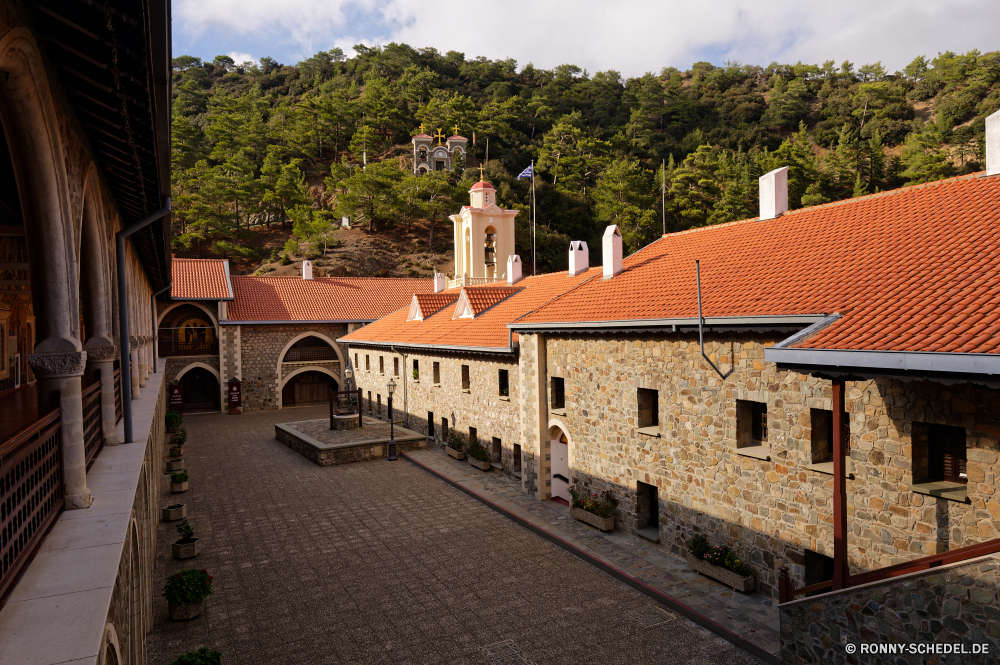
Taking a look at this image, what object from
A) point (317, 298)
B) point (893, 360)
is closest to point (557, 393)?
point (893, 360)

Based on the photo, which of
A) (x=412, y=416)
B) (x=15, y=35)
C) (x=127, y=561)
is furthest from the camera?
(x=412, y=416)

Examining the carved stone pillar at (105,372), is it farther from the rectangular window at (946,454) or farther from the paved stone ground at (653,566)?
the rectangular window at (946,454)

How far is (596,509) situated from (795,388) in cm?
551

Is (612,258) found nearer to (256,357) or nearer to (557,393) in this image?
(557,393)

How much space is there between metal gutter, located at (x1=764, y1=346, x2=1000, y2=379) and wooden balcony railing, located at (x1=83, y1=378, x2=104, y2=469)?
788cm

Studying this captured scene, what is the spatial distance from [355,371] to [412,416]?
8.72m

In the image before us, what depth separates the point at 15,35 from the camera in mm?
3434

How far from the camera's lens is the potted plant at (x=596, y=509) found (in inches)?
506

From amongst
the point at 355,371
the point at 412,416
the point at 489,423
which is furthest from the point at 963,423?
the point at 355,371

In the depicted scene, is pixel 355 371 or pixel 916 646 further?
pixel 355 371

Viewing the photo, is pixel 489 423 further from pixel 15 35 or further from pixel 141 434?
pixel 15 35

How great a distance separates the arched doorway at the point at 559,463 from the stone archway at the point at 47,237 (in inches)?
438

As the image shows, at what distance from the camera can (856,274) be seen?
912 cm

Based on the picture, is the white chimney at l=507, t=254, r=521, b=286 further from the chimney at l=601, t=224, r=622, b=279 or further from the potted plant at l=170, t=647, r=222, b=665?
the potted plant at l=170, t=647, r=222, b=665
